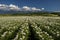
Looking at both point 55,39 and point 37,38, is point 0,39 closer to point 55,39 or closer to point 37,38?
point 37,38

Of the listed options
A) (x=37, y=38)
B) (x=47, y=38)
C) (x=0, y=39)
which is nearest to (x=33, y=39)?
(x=37, y=38)

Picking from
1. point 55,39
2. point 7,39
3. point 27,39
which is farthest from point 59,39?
point 7,39

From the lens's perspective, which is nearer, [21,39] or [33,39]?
[21,39]

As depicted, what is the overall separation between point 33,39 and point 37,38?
66cm

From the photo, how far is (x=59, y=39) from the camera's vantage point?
24734 millimetres

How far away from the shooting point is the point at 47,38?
24172 mm

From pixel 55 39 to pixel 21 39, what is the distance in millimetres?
4526

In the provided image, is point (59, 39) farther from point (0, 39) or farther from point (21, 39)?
point (0, 39)

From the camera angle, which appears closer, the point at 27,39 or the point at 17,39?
the point at 17,39

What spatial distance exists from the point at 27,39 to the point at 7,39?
8.43 ft

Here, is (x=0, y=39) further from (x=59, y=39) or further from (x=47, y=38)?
(x=59, y=39)

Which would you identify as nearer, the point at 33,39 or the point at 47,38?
the point at 47,38

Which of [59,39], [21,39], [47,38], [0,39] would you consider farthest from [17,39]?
[59,39]

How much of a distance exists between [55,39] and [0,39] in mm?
6915
